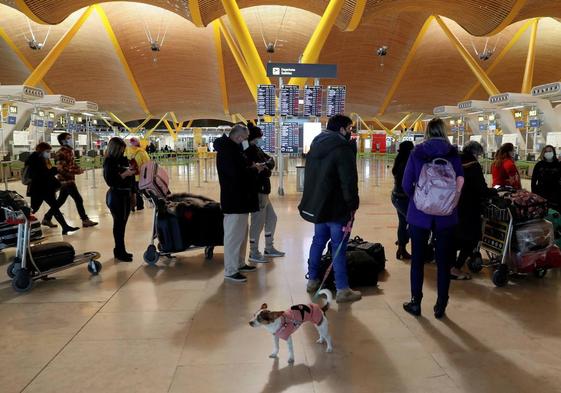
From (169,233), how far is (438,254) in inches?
124

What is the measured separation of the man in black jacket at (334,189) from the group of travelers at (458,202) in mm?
484

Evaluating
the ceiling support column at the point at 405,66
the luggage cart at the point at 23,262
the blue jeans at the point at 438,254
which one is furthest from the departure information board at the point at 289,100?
the ceiling support column at the point at 405,66

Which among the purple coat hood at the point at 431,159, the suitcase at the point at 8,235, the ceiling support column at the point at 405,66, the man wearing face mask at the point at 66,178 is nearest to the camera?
the purple coat hood at the point at 431,159

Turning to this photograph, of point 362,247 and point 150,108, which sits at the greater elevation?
point 150,108

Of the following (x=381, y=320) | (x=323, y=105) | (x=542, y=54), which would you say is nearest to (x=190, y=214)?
(x=381, y=320)

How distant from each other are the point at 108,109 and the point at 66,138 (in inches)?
1586

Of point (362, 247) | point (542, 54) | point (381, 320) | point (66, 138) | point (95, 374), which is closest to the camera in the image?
point (95, 374)

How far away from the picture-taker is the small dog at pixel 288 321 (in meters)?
2.87

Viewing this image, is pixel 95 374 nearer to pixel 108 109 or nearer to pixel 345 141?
pixel 345 141

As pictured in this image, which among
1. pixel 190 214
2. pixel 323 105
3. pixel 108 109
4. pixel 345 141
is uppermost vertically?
pixel 108 109

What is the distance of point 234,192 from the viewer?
4.64 meters

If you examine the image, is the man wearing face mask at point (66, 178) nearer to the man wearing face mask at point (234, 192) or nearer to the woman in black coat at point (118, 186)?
the woman in black coat at point (118, 186)

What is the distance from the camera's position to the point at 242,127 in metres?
4.74

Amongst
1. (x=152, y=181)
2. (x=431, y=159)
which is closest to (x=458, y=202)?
(x=431, y=159)
